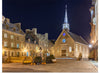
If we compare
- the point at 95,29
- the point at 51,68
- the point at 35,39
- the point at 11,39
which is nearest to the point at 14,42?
the point at 11,39

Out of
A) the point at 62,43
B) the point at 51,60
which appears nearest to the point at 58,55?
the point at 62,43

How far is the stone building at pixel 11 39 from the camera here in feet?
145

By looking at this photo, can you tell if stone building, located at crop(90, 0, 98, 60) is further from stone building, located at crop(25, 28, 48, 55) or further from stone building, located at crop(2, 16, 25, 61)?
stone building, located at crop(25, 28, 48, 55)

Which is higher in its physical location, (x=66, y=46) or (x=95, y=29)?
(x=95, y=29)

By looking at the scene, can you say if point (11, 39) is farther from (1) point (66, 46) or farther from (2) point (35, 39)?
(2) point (35, 39)

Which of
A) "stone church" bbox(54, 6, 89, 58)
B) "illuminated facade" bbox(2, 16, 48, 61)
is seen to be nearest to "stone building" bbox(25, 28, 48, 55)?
"illuminated facade" bbox(2, 16, 48, 61)

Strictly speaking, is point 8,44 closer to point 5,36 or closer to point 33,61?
point 5,36

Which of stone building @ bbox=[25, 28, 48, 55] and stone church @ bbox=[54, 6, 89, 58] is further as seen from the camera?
stone building @ bbox=[25, 28, 48, 55]

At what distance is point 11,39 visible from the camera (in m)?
47.2

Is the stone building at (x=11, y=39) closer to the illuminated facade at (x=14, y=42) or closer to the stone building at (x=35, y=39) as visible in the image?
the illuminated facade at (x=14, y=42)

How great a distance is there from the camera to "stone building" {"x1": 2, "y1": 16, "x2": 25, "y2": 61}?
4412 centimetres

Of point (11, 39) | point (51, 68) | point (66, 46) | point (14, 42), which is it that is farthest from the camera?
point (66, 46)

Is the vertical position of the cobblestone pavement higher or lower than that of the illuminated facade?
lower

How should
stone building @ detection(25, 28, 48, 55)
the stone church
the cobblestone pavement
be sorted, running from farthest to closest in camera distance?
stone building @ detection(25, 28, 48, 55), the stone church, the cobblestone pavement
